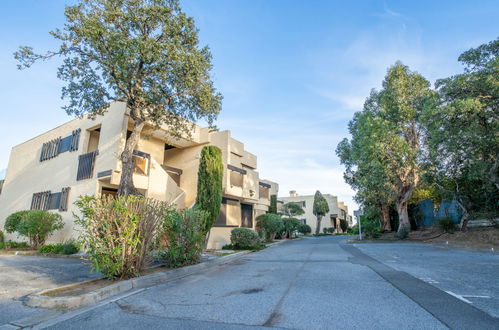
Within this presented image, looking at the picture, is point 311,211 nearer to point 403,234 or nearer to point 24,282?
point 403,234

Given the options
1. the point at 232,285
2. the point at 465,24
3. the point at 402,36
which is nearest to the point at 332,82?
the point at 402,36

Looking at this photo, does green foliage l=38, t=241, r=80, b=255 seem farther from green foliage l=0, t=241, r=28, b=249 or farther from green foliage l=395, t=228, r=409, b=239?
green foliage l=395, t=228, r=409, b=239

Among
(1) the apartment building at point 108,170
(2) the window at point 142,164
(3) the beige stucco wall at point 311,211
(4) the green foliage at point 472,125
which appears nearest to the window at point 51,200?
(1) the apartment building at point 108,170

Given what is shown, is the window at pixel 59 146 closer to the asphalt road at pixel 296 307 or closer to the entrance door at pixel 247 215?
the entrance door at pixel 247 215

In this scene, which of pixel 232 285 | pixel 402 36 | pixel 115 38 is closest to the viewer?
pixel 232 285

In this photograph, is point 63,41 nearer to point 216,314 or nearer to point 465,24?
point 216,314

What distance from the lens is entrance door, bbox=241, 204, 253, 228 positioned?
68.3 feet

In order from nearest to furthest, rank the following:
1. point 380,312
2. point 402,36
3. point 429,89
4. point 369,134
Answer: point 380,312
point 402,36
point 369,134
point 429,89

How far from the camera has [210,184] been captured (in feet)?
44.2

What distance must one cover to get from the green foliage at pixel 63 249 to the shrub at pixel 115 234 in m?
7.15

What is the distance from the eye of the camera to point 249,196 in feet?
63.8

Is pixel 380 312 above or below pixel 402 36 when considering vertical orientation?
below

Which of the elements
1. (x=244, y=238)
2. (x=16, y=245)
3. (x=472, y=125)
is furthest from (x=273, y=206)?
(x=16, y=245)

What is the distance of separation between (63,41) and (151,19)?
3308 millimetres
